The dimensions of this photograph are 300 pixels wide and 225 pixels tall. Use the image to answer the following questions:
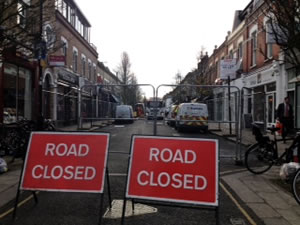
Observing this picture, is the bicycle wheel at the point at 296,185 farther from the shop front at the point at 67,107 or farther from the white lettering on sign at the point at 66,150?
the shop front at the point at 67,107

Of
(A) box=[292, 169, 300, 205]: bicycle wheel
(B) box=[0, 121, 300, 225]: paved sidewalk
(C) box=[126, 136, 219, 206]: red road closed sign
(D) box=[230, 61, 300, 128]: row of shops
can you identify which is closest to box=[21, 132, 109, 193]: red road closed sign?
(C) box=[126, 136, 219, 206]: red road closed sign

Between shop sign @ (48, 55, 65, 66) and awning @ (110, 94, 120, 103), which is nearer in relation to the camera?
awning @ (110, 94, 120, 103)

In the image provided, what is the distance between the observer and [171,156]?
→ 13.3 ft

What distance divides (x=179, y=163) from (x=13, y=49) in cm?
523

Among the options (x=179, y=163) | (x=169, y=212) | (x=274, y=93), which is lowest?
(x=169, y=212)

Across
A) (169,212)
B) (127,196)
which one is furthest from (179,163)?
(169,212)

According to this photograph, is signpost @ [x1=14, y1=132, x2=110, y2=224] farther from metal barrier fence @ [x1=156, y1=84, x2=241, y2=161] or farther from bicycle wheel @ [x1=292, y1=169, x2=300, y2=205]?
metal barrier fence @ [x1=156, y1=84, x2=241, y2=161]

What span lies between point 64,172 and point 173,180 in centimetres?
143

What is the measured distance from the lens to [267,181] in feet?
22.3

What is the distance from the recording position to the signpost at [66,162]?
4160mm

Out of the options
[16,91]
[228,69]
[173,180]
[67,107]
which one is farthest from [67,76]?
[173,180]

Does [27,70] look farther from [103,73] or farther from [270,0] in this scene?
A: [103,73]

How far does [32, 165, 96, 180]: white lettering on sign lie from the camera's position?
4191 millimetres

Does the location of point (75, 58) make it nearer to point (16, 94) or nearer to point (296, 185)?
point (16, 94)
